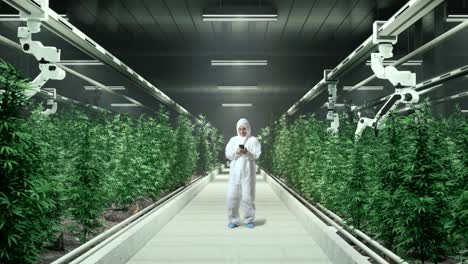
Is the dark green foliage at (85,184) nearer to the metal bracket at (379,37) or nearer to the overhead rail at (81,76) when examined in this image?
the overhead rail at (81,76)

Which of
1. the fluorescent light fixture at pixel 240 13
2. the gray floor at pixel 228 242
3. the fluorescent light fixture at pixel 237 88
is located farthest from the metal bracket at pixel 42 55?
the fluorescent light fixture at pixel 237 88

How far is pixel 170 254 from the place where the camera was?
5.53 m

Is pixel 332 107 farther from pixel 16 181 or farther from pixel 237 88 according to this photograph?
pixel 237 88

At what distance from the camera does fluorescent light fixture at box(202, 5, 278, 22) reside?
32.6 feet

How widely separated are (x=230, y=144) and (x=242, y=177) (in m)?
0.55

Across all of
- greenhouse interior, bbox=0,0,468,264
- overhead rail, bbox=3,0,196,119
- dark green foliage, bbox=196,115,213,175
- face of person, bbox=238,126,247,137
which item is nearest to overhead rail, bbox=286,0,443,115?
greenhouse interior, bbox=0,0,468,264

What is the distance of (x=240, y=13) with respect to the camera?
32.7 ft

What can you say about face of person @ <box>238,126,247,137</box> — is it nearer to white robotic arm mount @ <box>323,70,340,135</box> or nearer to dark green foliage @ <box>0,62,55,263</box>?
white robotic arm mount @ <box>323,70,340,135</box>

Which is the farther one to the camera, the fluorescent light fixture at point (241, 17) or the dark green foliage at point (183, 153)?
the dark green foliage at point (183, 153)

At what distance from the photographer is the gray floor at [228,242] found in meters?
5.33

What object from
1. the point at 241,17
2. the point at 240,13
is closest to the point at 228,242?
the point at 240,13

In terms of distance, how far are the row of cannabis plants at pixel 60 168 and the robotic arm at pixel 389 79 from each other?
116 inches

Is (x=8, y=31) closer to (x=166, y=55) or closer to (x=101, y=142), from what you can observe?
(x=101, y=142)

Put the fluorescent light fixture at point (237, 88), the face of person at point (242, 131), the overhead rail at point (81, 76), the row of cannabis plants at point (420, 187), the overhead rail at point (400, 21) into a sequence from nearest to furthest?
the row of cannabis plants at point (420, 187)
the overhead rail at point (400, 21)
the overhead rail at point (81, 76)
the face of person at point (242, 131)
the fluorescent light fixture at point (237, 88)
